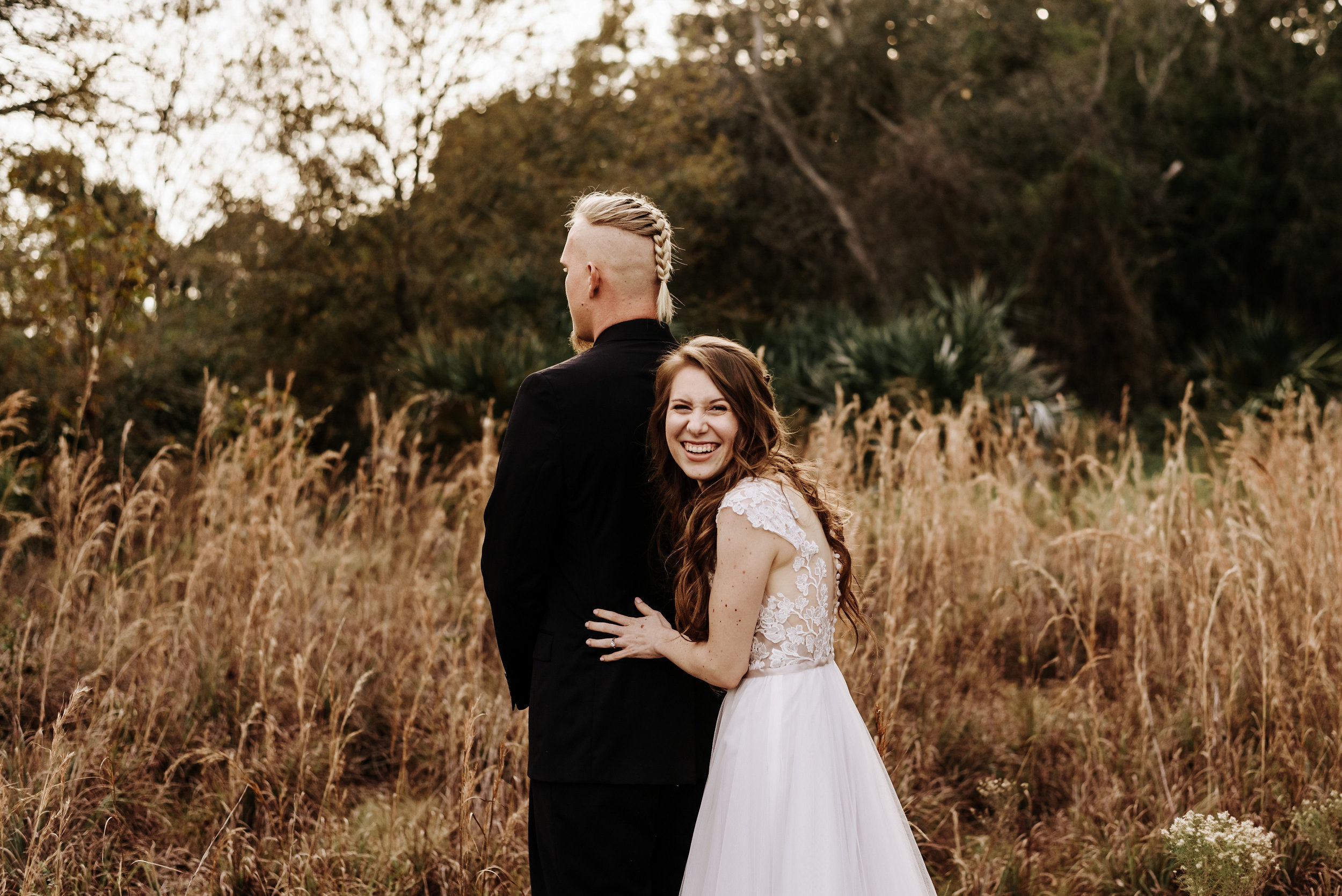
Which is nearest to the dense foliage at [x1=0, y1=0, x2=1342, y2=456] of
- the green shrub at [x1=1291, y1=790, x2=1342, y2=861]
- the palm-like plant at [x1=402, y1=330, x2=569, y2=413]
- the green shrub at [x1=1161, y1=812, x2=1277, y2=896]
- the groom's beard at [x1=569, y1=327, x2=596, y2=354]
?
the palm-like plant at [x1=402, y1=330, x2=569, y2=413]

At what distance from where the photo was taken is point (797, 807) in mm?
2193

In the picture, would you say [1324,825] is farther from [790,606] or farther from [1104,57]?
[1104,57]

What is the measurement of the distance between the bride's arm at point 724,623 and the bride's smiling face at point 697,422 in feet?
0.44

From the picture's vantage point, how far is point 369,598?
465 centimetres

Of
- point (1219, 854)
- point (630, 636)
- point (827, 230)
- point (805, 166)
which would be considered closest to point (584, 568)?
point (630, 636)

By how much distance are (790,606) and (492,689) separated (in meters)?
2.22

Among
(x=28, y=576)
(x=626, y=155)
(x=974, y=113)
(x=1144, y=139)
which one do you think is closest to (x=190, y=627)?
(x=28, y=576)

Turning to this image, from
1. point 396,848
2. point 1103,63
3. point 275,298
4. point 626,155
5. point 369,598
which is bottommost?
point 396,848

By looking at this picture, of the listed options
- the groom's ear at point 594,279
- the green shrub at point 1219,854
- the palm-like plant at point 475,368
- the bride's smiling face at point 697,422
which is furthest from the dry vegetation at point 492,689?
the palm-like plant at point 475,368

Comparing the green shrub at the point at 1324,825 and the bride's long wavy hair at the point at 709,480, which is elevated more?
the bride's long wavy hair at the point at 709,480

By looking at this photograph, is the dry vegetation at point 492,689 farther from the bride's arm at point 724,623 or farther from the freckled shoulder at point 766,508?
the freckled shoulder at point 766,508

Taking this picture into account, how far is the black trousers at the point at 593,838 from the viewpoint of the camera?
7.23ft

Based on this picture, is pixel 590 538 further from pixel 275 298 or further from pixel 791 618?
pixel 275 298

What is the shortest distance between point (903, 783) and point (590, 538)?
1890 mm
